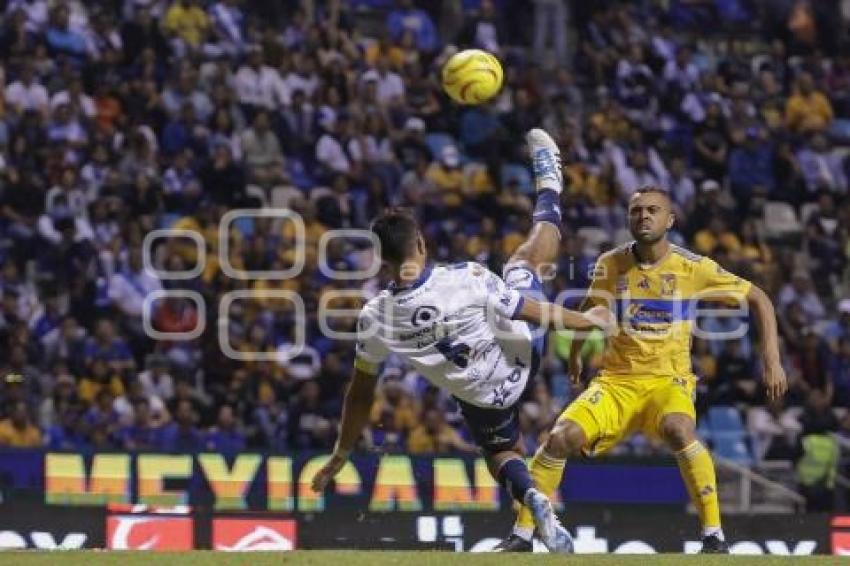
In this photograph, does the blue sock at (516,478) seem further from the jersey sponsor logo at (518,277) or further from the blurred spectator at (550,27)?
the blurred spectator at (550,27)

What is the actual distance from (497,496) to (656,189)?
5.90 meters

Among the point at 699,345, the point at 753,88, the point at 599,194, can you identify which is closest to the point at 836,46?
the point at 753,88

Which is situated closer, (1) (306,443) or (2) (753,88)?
(1) (306,443)

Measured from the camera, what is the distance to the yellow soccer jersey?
42.9 ft

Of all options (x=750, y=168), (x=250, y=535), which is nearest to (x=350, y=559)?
(x=250, y=535)

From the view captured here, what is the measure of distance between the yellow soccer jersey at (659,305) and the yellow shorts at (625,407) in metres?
0.08

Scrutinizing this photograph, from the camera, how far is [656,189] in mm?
12922

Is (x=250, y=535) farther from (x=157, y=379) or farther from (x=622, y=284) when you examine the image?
(x=622, y=284)

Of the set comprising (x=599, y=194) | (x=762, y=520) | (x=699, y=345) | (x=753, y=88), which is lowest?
(x=762, y=520)

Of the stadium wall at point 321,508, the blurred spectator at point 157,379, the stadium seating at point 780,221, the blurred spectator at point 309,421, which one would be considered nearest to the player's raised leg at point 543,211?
the stadium wall at point 321,508

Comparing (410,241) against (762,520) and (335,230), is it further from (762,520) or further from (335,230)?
(335,230)

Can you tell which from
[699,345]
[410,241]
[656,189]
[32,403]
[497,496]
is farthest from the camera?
[699,345]

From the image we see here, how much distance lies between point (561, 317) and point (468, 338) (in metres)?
0.77

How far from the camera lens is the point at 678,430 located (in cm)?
1272
